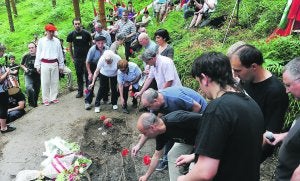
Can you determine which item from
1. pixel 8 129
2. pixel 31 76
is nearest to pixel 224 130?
pixel 8 129

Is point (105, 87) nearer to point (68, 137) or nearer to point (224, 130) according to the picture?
point (68, 137)

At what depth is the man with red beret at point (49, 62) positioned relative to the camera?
8.57m

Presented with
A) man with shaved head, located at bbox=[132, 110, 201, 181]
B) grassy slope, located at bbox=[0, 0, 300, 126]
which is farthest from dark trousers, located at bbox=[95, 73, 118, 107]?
man with shaved head, located at bbox=[132, 110, 201, 181]

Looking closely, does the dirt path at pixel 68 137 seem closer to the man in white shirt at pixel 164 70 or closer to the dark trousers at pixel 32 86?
the dark trousers at pixel 32 86

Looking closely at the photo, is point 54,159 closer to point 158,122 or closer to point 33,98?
point 158,122

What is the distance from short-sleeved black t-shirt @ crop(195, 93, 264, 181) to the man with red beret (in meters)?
7.00

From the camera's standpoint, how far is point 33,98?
9.48 meters

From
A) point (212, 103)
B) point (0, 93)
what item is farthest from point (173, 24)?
point (212, 103)

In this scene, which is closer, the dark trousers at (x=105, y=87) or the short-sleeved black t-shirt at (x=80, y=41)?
the dark trousers at (x=105, y=87)

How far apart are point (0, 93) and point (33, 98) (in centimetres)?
236

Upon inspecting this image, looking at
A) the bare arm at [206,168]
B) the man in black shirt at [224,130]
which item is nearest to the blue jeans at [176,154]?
the man in black shirt at [224,130]

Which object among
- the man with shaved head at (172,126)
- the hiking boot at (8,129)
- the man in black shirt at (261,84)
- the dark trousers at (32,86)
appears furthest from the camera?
the dark trousers at (32,86)

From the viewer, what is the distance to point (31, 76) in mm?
9391

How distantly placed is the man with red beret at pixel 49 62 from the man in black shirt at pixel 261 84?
6153 millimetres
